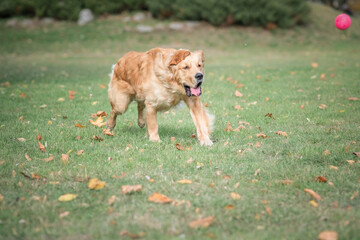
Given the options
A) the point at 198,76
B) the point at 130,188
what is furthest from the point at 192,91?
the point at 130,188

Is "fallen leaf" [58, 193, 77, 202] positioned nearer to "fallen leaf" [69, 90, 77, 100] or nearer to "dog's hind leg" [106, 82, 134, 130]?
"dog's hind leg" [106, 82, 134, 130]

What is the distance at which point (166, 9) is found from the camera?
25.3m

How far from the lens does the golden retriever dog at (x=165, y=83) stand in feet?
17.8

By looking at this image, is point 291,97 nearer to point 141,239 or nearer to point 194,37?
point 141,239

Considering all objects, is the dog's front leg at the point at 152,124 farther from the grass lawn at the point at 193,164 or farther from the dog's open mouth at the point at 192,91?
the dog's open mouth at the point at 192,91

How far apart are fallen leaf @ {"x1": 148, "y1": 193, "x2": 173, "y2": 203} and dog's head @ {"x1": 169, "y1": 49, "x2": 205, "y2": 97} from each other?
205cm

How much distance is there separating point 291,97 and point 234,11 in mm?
15985

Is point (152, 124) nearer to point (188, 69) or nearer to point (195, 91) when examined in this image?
point (195, 91)

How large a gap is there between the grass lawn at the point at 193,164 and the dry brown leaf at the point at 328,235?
0.05 m

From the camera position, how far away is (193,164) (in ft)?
15.6

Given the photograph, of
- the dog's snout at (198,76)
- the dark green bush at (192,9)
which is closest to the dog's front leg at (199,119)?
the dog's snout at (198,76)

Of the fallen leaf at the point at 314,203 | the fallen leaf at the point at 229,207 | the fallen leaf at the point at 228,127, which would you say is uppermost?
the fallen leaf at the point at 314,203

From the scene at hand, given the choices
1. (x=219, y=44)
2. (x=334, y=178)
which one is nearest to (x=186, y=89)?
(x=334, y=178)

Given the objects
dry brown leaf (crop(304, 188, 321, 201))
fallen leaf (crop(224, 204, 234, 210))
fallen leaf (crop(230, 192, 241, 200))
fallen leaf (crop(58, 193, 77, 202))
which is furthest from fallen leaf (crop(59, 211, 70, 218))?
dry brown leaf (crop(304, 188, 321, 201))
